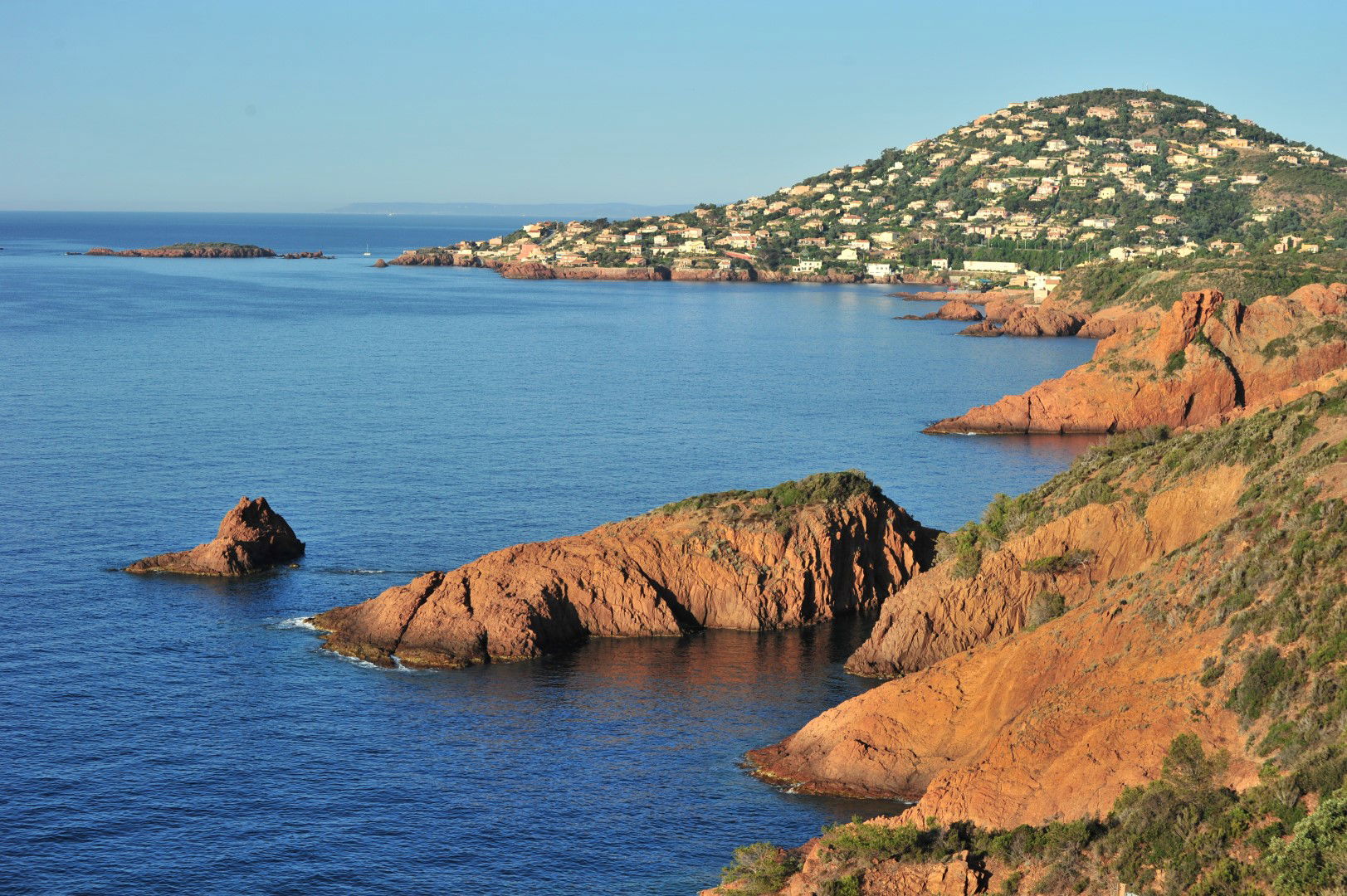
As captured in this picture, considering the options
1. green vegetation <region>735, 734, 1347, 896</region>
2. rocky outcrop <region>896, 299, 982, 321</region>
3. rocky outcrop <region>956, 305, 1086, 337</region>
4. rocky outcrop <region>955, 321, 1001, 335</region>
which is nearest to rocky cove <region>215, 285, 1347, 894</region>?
green vegetation <region>735, 734, 1347, 896</region>

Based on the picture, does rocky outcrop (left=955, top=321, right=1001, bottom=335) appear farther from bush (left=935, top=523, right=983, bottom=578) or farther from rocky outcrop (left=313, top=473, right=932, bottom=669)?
bush (left=935, top=523, right=983, bottom=578)

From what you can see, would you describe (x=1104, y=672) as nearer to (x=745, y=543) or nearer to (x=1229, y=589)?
(x=1229, y=589)

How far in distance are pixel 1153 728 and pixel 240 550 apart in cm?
3938

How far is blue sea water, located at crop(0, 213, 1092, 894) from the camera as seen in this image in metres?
36.2

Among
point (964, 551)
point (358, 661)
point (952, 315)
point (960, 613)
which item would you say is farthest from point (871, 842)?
point (952, 315)

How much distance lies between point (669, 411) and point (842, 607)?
49321mm

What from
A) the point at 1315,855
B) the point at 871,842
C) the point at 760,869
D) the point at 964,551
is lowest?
the point at 760,869

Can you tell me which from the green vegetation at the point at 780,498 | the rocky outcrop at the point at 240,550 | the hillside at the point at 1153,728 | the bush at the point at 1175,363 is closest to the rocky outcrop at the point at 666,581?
the green vegetation at the point at 780,498

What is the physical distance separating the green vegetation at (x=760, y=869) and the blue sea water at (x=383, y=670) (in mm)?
1375

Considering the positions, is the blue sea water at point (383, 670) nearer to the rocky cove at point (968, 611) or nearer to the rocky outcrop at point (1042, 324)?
the rocky cove at point (968, 611)

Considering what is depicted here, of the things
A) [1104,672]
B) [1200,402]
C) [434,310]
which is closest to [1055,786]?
[1104,672]

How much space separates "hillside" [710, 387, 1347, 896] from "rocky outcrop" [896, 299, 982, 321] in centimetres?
13629

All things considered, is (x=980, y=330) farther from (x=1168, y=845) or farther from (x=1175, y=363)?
(x=1168, y=845)

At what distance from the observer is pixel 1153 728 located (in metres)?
32.8
